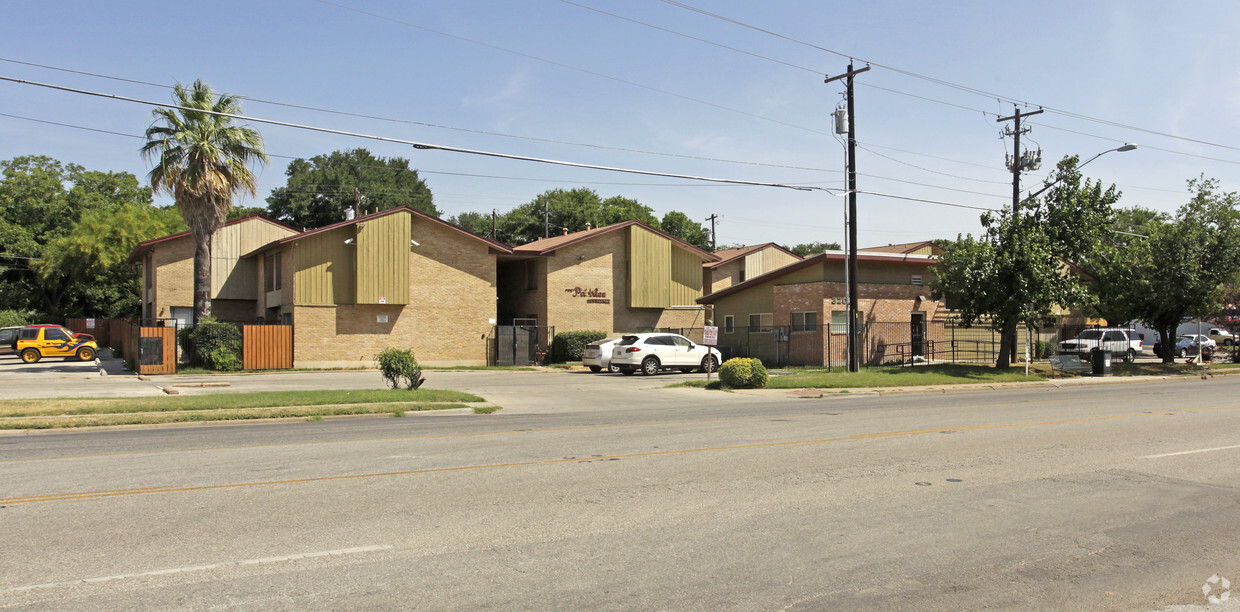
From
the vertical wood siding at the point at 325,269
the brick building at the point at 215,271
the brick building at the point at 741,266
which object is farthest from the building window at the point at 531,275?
the brick building at the point at 215,271

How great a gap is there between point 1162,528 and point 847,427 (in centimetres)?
720

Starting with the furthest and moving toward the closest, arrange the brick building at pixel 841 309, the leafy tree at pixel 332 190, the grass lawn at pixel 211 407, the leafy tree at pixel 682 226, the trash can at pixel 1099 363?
the leafy tree at pixel 682 226, the leafy tree at pixel 332 190, the brick building at pixel 841 309, the trash can at pixel 1099 363, the grass lawn at pixel 211 407

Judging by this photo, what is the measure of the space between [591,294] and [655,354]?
11.1 metres

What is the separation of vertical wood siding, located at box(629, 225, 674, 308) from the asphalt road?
28.9 metres

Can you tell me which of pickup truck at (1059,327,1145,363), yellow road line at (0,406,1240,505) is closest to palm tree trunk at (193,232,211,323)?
yellow road line at (0,406,1240,505)

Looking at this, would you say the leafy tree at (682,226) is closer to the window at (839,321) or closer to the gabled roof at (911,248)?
the gabled roof at (911,248)

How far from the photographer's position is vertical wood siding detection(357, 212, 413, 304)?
35906 mm

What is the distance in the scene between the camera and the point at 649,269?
43.1 meters

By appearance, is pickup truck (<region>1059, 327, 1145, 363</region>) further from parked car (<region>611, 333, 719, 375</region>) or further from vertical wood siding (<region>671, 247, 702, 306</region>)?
parked car (<region>611, 333, 719, 375</region>)

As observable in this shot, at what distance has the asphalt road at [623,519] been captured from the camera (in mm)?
5398

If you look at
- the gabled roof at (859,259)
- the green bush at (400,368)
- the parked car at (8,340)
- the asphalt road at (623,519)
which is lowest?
the asphalt road at (623,519)

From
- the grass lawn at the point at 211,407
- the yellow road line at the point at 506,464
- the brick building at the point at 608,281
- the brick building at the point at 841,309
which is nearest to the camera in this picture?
the yellow road line at the point at 506,464

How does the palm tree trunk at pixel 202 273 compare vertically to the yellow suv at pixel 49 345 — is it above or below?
above

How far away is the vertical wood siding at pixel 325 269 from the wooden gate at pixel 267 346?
1.61 m
